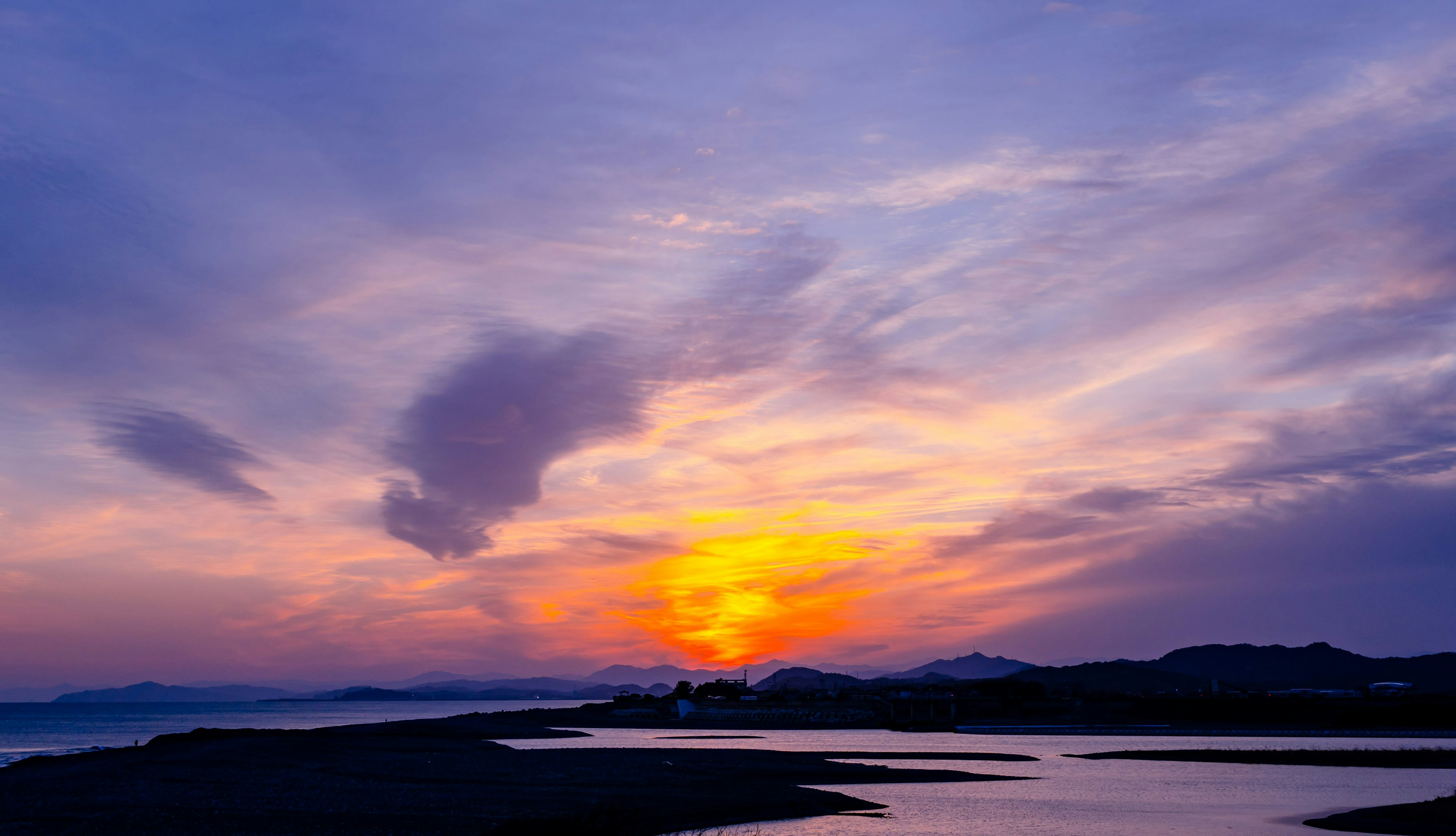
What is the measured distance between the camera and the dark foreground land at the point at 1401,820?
124 feet

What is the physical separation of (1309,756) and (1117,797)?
36190 mm

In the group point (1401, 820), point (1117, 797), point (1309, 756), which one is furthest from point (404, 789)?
point (1309, 756)

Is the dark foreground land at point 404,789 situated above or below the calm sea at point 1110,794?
above

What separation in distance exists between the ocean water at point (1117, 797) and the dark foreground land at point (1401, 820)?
1389mm

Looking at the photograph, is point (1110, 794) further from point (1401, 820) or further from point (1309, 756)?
point (1309, 756)

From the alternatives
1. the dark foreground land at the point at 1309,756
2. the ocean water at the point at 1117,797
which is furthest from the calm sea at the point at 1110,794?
the dark foreground land at the point at 1309,756

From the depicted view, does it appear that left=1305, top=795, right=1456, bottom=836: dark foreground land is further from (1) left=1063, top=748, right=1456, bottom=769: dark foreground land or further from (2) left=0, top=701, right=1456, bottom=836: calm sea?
(1) left=1063, top=748, right=1456, bottom=769: dark foreground land

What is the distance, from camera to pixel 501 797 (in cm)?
4431

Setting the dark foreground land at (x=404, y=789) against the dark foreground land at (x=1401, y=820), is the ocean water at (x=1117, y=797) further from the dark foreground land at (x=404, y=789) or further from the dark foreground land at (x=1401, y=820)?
the dark foreground land at (x=404, y=789)

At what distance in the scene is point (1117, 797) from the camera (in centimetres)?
5228

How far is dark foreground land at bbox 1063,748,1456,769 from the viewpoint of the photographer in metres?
72.5

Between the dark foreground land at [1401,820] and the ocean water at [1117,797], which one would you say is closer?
the dark foreground land at [1401,820]

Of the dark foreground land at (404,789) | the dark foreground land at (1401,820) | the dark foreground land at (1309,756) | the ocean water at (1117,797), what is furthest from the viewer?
the dark foreground land at (1309,756)

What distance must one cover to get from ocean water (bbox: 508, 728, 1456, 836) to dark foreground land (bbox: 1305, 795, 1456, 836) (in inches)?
54.7
